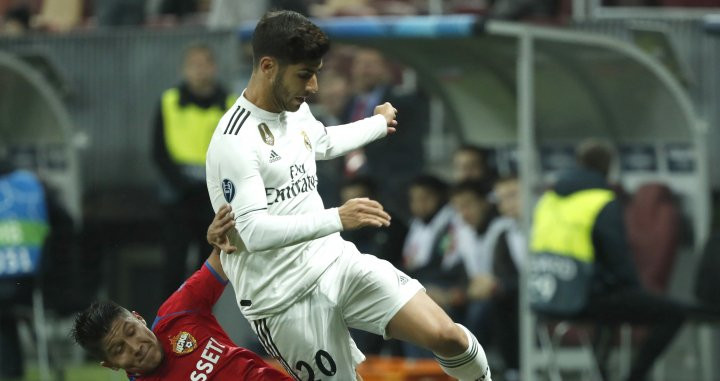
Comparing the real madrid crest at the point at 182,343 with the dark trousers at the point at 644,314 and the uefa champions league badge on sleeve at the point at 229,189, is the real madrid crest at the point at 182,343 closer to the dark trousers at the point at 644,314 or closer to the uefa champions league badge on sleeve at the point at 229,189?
the uefa champions league badge on sleeve at the point at 229,189

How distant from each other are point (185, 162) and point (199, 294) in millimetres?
5267

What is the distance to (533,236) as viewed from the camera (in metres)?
10.8

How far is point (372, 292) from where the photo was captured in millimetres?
6426

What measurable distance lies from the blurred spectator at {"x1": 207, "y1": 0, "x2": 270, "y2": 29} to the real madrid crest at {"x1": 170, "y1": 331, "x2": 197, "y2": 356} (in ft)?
21.9

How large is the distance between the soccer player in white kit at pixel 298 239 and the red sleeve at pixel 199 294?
250 millimetres

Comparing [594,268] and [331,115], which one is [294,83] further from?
[331,115]

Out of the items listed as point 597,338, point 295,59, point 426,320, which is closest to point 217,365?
point 426,320

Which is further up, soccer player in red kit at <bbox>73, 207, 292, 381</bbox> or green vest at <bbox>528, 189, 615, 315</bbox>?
soccer player in red kit at <bbox>73, 207, 292, 381</bbox>

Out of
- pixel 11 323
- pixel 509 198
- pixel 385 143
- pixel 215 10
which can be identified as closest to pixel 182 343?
pixel 509 198

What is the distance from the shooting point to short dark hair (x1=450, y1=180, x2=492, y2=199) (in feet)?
36.4

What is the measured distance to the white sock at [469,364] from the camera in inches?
256

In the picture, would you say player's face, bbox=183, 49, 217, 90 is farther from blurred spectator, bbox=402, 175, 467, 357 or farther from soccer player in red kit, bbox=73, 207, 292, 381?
soccer player in red kit, bbox=73, 207, 292, 381

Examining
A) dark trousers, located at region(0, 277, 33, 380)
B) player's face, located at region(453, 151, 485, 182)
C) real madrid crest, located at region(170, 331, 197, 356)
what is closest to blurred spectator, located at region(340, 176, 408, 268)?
player's face, located at region(453, 151, 485, 182)

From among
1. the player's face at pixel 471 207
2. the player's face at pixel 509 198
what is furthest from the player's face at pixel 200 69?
the player's face at pixel 509 198
